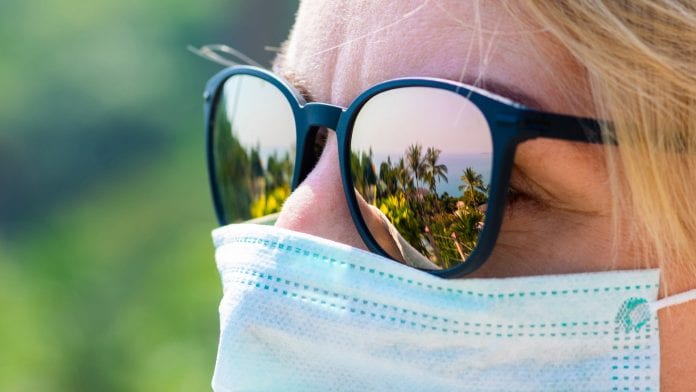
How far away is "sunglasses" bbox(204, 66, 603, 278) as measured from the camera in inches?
55.6

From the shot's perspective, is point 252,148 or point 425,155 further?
point 252,148

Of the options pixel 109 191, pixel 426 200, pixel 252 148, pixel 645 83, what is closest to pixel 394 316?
pixel 426 200

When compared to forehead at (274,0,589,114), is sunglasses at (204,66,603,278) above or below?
below

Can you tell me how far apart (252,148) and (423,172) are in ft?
2.27

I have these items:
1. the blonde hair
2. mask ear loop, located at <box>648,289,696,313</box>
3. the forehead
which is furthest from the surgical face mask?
the forehead

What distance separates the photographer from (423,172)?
5.04 ft

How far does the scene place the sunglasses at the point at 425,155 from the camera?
1.41 meters

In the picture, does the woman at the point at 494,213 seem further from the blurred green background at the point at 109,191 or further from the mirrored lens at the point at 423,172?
the blurred green background at the point at 109,191

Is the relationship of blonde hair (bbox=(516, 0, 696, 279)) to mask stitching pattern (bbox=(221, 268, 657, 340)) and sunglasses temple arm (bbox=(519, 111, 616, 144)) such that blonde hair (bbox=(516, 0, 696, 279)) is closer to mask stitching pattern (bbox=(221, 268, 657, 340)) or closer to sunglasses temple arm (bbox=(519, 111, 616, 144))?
sunglasses temple arm (bbox=(519, 111, 616, 144))

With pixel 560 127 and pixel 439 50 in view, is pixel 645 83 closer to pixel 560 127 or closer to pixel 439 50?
pixel 560 127

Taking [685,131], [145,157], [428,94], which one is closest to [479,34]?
[428,94]

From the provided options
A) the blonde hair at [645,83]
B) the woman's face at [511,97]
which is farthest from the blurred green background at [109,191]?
the blonde hair at [645,83]

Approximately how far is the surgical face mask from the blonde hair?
17 centimetres

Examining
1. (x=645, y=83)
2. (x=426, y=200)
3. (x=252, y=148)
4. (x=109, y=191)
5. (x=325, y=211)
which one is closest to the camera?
(x=645, y=83)
